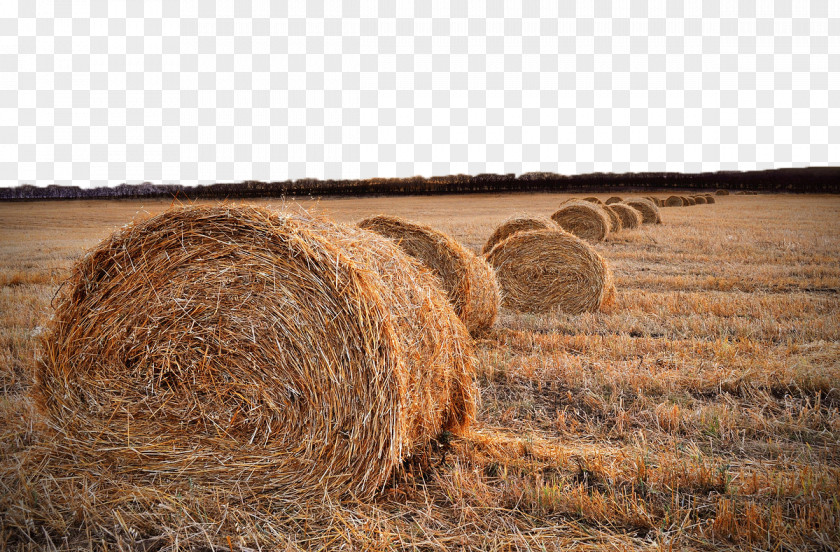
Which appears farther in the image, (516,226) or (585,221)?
(585,221)

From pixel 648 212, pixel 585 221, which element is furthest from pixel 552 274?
pixel 648 212

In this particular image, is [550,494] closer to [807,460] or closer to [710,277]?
[807,460]

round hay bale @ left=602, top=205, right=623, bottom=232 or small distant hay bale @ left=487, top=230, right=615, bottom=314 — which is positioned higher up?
round hay bale @ left=602, top=205, right=623, bottom=232

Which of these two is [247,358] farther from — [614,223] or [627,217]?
[627,217]

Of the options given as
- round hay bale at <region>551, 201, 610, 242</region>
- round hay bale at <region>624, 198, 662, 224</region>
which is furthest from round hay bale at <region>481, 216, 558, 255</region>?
round hay bale at <region>624, 198, 662, 224</region>

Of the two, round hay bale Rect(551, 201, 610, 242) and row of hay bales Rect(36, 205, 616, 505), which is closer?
row of hay bales Rect(36, 205, 616, 505)

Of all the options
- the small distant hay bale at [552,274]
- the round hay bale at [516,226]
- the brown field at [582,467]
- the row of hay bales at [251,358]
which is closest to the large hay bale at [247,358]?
the row of hay bales at [251,358]

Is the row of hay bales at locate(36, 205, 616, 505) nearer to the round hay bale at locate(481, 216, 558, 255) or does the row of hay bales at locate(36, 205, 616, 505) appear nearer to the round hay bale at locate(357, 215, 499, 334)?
the round hay bale at locate(357, 215, 499, 334)

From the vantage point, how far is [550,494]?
297 cm

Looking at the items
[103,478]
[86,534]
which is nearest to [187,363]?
[103,478]

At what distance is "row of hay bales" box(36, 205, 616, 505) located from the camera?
3.16 meters

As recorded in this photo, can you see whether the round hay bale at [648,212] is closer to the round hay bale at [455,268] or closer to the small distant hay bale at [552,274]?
the small distant hay bale at [552,274]

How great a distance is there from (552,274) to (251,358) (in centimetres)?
583

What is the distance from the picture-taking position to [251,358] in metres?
3.38
